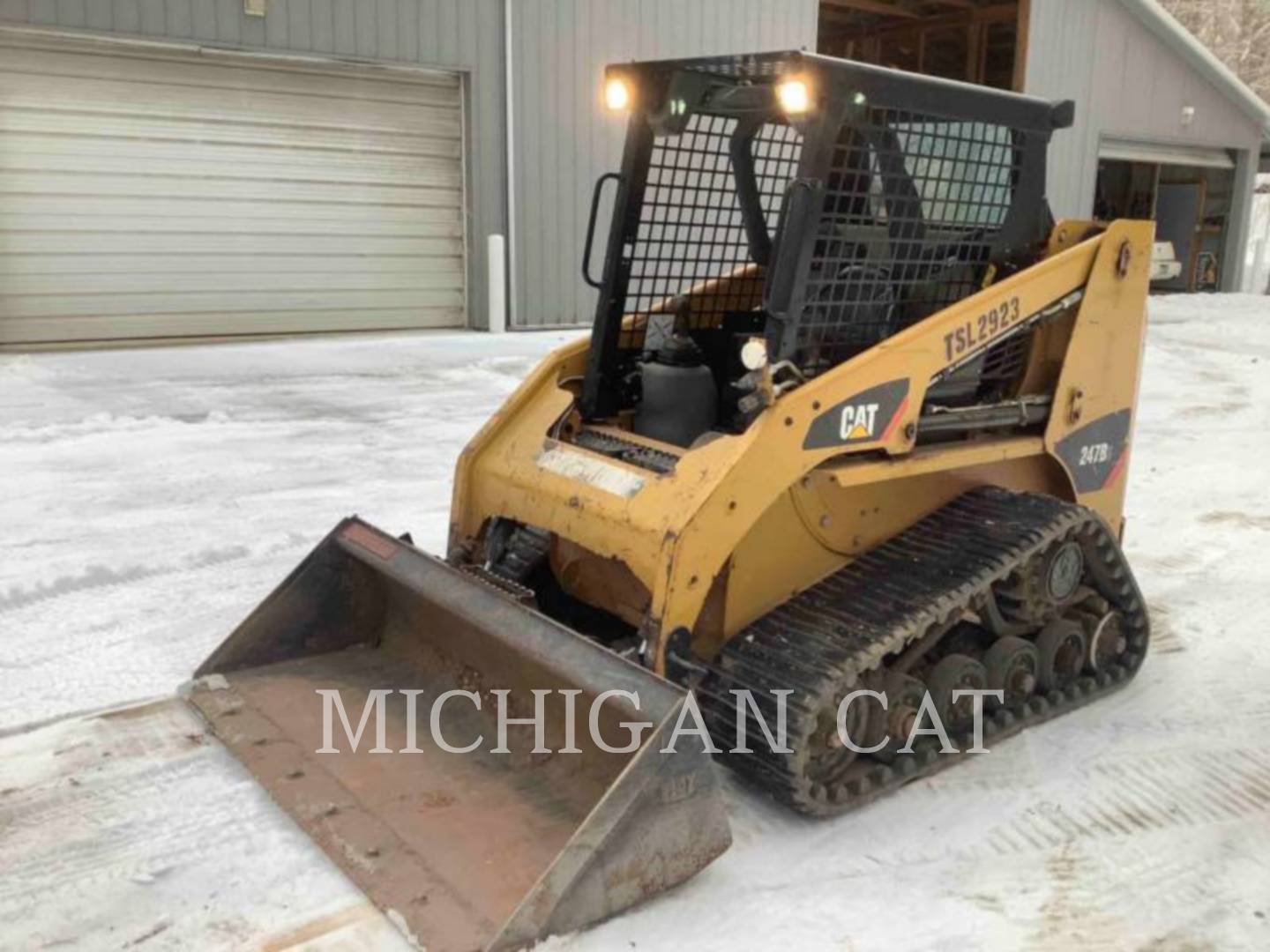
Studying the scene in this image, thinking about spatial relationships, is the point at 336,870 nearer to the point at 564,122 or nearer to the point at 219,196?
the point at 219,196

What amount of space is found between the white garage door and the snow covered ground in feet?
15.5

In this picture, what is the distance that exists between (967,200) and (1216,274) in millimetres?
19254

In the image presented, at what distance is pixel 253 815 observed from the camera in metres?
2.84

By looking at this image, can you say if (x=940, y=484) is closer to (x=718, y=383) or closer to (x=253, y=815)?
(x=718, y=383)

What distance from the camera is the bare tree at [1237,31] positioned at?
37000 mm

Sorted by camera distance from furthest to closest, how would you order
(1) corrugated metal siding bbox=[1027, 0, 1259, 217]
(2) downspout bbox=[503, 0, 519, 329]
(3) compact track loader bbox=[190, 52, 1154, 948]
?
(1) corrugated metal siding bbox=[1027, 0, 1259, 217] < (2) downspout bbox=[503, 0, 519, 329] < (3) compact track loader bbox=[190, 52, 1154, 948]

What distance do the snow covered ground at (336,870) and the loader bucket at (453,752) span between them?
0.10 meters

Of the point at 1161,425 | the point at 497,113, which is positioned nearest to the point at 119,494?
the point at 1161,425

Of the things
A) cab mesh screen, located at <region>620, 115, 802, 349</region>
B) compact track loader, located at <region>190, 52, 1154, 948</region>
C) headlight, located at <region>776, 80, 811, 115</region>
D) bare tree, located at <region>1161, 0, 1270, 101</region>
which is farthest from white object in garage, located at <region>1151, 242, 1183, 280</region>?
bare tree, located at <region>1161, 0, 1270, 101</region>

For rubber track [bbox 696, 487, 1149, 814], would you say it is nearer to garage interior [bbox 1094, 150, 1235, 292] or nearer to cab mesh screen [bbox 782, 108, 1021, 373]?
cab mesh screen [bbox 782, 108, 1021, 373]

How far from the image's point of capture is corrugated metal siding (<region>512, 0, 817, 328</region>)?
39.8ft

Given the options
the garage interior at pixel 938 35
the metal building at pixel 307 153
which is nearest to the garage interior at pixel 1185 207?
the garage interior at pixel 938 35

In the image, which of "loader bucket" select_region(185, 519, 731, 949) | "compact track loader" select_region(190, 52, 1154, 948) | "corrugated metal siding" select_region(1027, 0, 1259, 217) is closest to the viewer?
"loader bucket" select_region(185, 519, 731, 949)

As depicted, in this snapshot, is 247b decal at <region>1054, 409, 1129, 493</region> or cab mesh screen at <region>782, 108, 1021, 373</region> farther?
247b decal at <region>1054, 409, 1129, 493</region>
